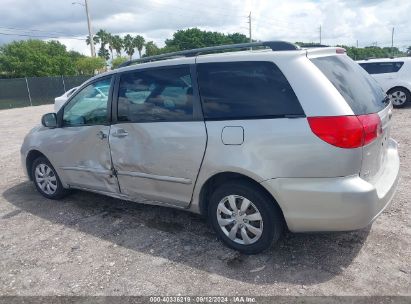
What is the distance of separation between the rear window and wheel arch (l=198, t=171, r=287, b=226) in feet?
3.12

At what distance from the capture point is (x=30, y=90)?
25.2m

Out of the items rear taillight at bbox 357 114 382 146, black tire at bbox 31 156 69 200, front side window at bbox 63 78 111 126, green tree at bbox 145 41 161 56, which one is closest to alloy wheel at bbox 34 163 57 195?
black tire at bbox 31 156 69 200

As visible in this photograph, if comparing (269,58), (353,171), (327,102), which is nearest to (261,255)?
(353,171)

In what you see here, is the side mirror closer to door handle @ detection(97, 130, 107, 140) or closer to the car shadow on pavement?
door handle @ detection(97, 130, 107, 140)

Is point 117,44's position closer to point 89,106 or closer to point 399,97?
point 399,97

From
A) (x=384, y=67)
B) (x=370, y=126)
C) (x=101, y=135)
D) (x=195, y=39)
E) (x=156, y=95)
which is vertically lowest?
(x=101, y=135)

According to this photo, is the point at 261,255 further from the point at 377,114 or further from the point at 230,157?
the point at 377,114

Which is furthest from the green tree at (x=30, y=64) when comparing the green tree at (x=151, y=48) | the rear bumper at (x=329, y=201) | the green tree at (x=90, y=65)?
the rear bumper at (x=329, y=201)

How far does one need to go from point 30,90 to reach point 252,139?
25716 mm

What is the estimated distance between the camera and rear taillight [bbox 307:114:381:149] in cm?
273

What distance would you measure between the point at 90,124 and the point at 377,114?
299 cm

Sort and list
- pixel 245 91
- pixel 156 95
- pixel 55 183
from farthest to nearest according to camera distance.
→ pixel 55 183 < pixel 156 95 < pixel 245 91

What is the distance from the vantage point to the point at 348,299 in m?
2.68

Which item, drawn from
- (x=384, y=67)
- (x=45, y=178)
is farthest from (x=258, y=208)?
(x=384, y=67)
